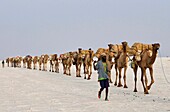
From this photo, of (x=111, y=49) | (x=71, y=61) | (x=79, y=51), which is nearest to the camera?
(x=111, y=49)

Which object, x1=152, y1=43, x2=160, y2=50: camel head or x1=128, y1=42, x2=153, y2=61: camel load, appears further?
x1=128, y1=42, x2=153, y2=61: camel load

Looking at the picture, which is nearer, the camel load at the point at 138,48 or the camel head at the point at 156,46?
the camel head at the point at 156,46

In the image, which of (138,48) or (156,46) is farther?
(138,48)

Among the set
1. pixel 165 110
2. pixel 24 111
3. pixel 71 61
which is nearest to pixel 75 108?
pixel 24 111

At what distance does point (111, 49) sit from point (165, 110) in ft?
42.2

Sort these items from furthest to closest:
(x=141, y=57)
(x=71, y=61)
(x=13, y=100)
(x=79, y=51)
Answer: (x=71, y=61)
(x=79, y=51)
(x=141, y=57)
(x=13, y=100)

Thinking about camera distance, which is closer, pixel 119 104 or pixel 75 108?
pixel 75 108

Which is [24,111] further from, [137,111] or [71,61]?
[71,61]

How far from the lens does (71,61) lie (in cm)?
3741

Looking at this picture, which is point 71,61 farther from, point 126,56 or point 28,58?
Answer: point 28,58

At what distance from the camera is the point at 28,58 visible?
61844 mm

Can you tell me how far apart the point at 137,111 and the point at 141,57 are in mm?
7403

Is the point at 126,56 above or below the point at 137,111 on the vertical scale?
above

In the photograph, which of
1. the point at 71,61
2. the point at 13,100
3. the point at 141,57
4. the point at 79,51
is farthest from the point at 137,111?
the point at 71,61
